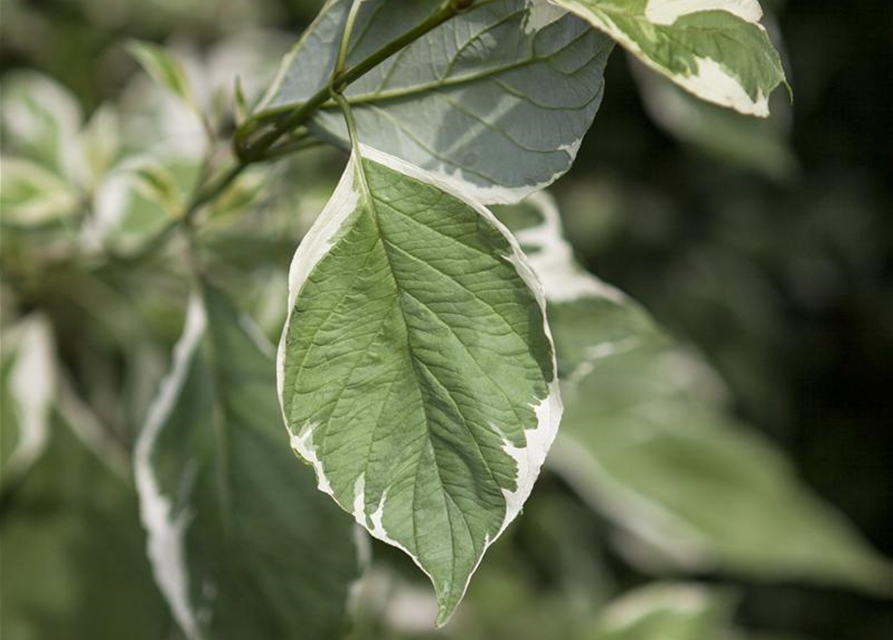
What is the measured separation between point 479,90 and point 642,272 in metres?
0.95

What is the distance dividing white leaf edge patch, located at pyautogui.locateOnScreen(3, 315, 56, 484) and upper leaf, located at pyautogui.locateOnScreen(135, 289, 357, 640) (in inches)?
7.1

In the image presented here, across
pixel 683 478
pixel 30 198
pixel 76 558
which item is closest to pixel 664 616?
pixel 683 478

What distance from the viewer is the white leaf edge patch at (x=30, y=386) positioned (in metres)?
0.65

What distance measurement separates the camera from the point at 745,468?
0.94m

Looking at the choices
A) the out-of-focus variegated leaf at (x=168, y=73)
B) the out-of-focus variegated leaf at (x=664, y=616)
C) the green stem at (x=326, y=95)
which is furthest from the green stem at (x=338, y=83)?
the out-of-focus variegated leaf at (x=664, y=616)

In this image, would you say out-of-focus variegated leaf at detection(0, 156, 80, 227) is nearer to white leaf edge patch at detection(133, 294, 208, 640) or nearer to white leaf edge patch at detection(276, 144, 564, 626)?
white leaf edge patch at detection(133, 294, 208, 640)

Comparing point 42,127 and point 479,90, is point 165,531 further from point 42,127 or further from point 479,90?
point 42,127

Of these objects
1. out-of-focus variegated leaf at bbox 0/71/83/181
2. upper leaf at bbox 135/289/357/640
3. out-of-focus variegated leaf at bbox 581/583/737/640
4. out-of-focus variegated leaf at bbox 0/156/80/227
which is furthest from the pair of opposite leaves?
out-of-focus variegated leaf at bbox 581/583/737/640

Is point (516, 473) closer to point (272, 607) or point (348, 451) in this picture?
point (348, 451)

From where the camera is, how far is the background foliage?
0.71 metres

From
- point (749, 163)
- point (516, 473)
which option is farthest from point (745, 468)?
point (516, 473)

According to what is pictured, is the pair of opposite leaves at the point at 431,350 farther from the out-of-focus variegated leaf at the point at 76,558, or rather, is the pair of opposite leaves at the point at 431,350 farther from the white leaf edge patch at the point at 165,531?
the out-of-focus variegated leaf at the point at 76,558

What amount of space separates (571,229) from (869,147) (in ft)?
1.55

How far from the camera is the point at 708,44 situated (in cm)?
32
